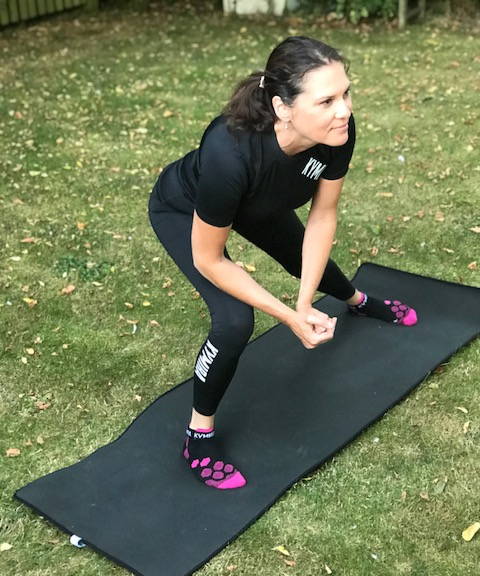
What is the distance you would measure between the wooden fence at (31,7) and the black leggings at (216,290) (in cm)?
757

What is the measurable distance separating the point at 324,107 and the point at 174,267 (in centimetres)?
220

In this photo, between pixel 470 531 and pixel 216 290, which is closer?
pixel 470 531

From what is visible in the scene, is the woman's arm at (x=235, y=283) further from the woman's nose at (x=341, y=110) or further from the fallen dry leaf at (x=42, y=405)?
the fallen dry leaf at (x=42, y=405)

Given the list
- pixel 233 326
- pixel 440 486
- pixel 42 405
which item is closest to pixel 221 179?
pixel 233 326

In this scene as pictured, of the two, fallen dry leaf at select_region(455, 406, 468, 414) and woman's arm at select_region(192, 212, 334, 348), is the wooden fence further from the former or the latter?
fallen dry leaf at select_region(455, 406, 468, 414)

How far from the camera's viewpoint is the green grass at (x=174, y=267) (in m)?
2.85

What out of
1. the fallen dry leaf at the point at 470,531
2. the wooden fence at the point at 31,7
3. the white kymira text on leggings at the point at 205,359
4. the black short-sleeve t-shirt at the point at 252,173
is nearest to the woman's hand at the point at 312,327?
the white kymira text on leggings at the point at 205,359

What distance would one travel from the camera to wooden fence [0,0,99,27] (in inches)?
386

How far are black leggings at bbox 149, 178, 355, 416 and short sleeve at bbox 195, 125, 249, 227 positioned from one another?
320 mm

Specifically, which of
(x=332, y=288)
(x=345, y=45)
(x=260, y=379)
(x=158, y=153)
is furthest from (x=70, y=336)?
(x=345, y=45)

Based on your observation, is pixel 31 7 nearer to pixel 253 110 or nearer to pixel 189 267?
pixel 189 267

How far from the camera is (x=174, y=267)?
466 centimetres

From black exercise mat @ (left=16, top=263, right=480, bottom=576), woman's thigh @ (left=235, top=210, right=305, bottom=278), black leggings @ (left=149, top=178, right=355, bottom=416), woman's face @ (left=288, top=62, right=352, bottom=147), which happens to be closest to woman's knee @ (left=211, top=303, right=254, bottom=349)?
black leggings @ (left=149, top=178, right=355, bottom=416)

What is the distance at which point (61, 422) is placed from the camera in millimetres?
3471
